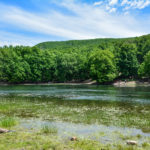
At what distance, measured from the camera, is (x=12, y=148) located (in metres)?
11.6

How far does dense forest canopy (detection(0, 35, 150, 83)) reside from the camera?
101312mm

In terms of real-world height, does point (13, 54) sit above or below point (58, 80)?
above

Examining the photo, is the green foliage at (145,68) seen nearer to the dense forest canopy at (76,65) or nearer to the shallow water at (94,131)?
the dense forest canopy at (76,65)

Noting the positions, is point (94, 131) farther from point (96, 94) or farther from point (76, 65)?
point (76, 65)

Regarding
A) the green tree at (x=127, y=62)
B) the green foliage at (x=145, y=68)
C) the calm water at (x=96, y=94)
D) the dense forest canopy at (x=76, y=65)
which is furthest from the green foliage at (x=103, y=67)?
the calm water at (x=96, y=94)

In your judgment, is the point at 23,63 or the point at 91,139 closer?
the point at 91,139

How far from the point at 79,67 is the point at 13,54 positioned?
3770cm

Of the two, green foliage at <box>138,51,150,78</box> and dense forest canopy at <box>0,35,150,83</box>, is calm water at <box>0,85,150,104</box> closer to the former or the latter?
green foliage at <box>138,51,150,78</box>

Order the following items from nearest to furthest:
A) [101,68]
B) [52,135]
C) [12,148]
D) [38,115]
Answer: [12,148] < [52,135] < [38,115] < [101,68]

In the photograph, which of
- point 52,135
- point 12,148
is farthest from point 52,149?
point 52,135

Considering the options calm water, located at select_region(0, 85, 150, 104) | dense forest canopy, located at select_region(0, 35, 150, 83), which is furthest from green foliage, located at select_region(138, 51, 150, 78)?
calm water, located at select_region(0, 85, 150, 104)

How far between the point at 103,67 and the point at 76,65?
21086mm

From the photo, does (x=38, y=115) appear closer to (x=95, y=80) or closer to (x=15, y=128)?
(x=15, y=128)

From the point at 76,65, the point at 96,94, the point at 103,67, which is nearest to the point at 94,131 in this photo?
the point at 96,94
